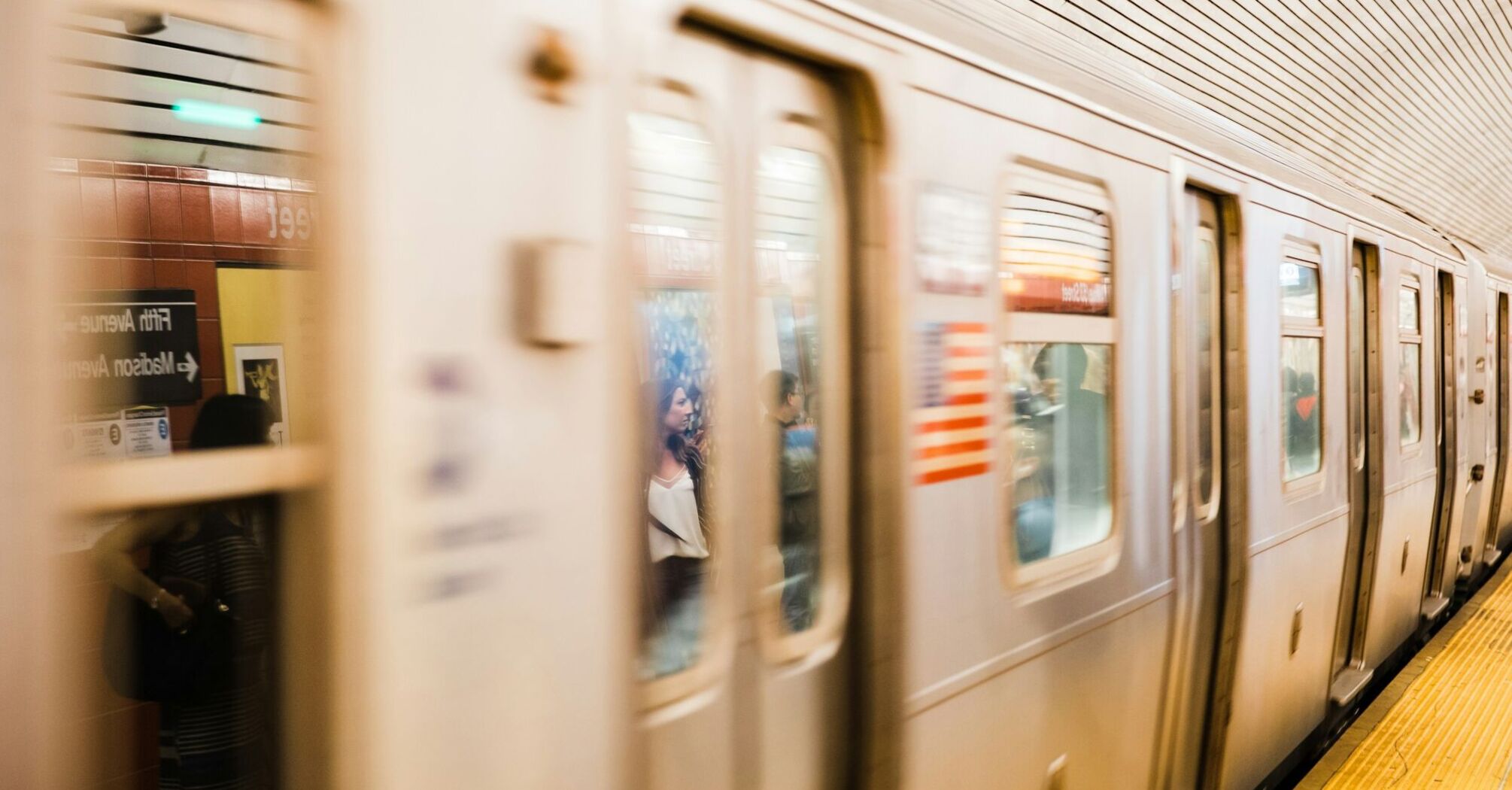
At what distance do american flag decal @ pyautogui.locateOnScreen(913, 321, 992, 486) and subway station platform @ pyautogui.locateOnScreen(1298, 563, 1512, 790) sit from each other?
10.8 ft

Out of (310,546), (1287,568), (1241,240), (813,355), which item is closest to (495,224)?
(310,546)

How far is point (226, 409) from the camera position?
120 cm

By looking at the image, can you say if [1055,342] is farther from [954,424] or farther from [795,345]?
[795,345]

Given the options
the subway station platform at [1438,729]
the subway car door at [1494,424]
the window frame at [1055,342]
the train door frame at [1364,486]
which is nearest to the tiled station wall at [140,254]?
the window frame at [1055,342]

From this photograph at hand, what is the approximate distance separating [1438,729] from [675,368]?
511 centimetres

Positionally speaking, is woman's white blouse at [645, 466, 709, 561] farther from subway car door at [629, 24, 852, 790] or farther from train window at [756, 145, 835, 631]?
train window at [756, 145, 835, 631]

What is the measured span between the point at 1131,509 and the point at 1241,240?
50.1 inches

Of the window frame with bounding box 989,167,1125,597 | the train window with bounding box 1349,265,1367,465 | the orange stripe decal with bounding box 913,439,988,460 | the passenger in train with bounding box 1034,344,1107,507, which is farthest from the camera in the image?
the train window with bounding box 1349,265,1367,465

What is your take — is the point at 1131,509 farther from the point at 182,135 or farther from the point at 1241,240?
the point at 182,135

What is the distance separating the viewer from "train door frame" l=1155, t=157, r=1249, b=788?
3225mm

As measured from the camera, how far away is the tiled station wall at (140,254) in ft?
3.44

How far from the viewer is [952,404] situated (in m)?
2.17

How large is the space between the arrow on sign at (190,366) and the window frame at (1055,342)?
1.59 meters

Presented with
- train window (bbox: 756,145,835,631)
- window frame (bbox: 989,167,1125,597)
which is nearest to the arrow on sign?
train window (bbox: 756,145,835,631)
